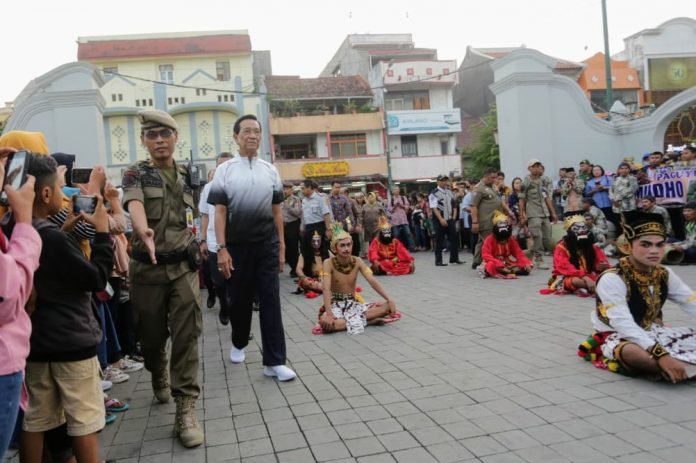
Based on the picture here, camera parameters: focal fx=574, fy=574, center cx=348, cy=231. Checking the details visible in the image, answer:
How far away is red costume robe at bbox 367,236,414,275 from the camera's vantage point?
11.9 meters

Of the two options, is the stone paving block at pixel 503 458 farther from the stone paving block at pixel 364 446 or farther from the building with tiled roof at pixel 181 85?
the building with tiled roof at pixel 181 85

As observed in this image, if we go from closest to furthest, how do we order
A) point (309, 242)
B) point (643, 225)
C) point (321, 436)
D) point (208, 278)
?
point (321, 436) → point (643, 225) → point (208, 278) → point (309, 242)

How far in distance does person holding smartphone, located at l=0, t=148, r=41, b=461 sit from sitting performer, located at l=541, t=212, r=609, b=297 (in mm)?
6963

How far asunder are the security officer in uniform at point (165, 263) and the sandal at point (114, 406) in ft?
2.18

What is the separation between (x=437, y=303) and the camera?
25.6ft

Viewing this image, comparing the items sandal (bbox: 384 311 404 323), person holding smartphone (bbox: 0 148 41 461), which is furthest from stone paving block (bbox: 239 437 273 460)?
sandal (bbox: 384 311 404 323)

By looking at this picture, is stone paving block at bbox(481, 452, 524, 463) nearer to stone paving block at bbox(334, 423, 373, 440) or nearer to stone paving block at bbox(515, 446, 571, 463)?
stone paving block at bbox(515, 446, 571, 463)

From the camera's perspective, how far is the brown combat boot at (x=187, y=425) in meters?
3.42

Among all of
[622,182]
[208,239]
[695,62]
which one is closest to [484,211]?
[622,182]

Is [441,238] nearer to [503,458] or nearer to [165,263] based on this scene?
[165,263]

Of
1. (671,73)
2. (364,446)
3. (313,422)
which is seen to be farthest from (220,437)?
(671,73)

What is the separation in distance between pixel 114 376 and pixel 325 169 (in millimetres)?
31399

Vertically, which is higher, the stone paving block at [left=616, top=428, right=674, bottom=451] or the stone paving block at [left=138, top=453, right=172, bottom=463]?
the stone paving block at [left=616, top=428, right=674, bottom=451]

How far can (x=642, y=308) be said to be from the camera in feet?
14.1
